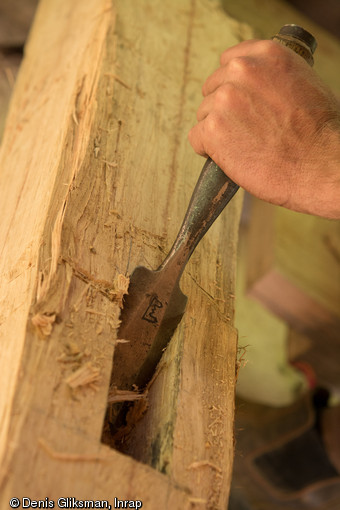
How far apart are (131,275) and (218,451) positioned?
0.84ft

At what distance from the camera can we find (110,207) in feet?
2.63

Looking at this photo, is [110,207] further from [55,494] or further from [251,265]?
[251,265]

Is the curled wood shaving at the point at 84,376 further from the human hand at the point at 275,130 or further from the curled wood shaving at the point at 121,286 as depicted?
the human hand at the point at 275,130

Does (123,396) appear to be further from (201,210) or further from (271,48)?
(271,48)

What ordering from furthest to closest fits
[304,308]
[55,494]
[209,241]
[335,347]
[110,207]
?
[335,347] < [304,308] < [209,241] < [110,207] < [55,494]

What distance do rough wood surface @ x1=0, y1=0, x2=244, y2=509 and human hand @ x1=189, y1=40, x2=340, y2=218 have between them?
125 millimetres

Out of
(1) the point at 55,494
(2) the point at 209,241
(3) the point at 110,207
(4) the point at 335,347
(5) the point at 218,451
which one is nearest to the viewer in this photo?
(1) the point at 55,494

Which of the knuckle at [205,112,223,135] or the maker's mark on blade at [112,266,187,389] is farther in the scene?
the knuckle at [205,112,223,135]

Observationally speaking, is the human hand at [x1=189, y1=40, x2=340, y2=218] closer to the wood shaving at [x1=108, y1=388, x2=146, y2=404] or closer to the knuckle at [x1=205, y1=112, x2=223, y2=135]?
the knuckle at [x1=205, y1=112, x2=223, y2=135]

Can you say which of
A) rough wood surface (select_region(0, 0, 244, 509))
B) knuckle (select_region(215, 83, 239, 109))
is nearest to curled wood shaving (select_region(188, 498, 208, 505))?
rough wood surface (select_region(0, 0, 244, 509))

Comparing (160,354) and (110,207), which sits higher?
(110,207)

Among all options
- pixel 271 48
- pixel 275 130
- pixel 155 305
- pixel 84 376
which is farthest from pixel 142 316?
pixel 271 48

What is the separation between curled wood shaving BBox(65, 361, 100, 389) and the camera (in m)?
0.62

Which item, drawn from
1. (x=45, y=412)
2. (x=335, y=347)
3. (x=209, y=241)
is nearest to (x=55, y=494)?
(x=45, y=412)
